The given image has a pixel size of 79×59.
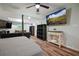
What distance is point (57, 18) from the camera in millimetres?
1733

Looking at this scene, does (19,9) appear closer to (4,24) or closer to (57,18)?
(4,24)

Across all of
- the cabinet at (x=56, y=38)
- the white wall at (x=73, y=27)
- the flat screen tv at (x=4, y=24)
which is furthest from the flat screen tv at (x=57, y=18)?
the flat screen tv at (x=4, y=24)

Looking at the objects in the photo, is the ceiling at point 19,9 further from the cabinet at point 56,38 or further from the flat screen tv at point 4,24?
the cabinet at point 56,38

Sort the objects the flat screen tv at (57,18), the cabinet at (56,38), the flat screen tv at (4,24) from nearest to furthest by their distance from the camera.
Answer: the flat screen tv at (4,24) < the flat screen tv at (57,18) < the cabinet at (56,38)

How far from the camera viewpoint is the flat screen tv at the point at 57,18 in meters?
1.68

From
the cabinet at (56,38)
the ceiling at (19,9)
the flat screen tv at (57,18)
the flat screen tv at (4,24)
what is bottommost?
the cabinet at (56,38)

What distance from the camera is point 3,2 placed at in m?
1.49

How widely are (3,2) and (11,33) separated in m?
0.53

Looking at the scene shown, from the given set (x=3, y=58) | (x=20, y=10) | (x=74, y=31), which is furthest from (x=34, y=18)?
(x=3, y=58)

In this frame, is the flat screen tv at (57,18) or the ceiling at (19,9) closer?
the ceiling at (19,9)

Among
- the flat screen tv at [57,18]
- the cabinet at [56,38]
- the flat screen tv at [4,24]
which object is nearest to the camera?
the flat screen tv at [4,24]

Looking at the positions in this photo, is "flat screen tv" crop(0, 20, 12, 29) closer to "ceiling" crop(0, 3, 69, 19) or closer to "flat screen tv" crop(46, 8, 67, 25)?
"ceiling" crop(0, 3, 69, 19)

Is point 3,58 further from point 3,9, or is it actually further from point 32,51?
point 3,9

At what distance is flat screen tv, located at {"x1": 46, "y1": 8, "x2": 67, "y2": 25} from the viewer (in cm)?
168
